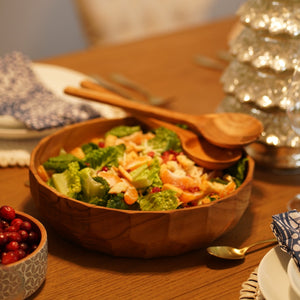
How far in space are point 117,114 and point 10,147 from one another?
34 cm

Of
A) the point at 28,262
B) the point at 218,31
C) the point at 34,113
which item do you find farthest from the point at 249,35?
the point at 218,31

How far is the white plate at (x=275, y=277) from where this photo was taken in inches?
29.4

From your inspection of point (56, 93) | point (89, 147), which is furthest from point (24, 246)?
point (56, 93)

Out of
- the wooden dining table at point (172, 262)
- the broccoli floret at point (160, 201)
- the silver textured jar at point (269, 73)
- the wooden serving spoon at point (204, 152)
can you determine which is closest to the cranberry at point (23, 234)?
the wooden dining table at point (172, 262)

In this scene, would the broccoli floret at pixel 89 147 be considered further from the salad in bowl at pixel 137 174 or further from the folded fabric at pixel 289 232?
the folded fabric at pixel 289 232

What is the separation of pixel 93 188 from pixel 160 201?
0.13 meters

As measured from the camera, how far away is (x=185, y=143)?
3.73ft

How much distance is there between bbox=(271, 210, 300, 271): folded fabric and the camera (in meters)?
0.77

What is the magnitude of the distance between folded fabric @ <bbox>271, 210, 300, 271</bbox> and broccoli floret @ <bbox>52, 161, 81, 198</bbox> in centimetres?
38

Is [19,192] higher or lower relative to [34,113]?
lower

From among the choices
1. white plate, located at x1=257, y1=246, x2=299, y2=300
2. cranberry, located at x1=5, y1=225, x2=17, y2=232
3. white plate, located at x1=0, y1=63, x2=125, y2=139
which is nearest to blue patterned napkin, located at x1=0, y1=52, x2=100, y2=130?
white plate, located at x1=0, y1=63, x2=125, y2=139

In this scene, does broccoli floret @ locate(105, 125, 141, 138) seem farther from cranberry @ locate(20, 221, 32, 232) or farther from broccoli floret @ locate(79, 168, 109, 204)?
cranberry @ locate(20, 221, 32, 232)

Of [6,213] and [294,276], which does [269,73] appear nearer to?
[294,276]

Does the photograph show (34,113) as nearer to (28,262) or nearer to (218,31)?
(28,262)
